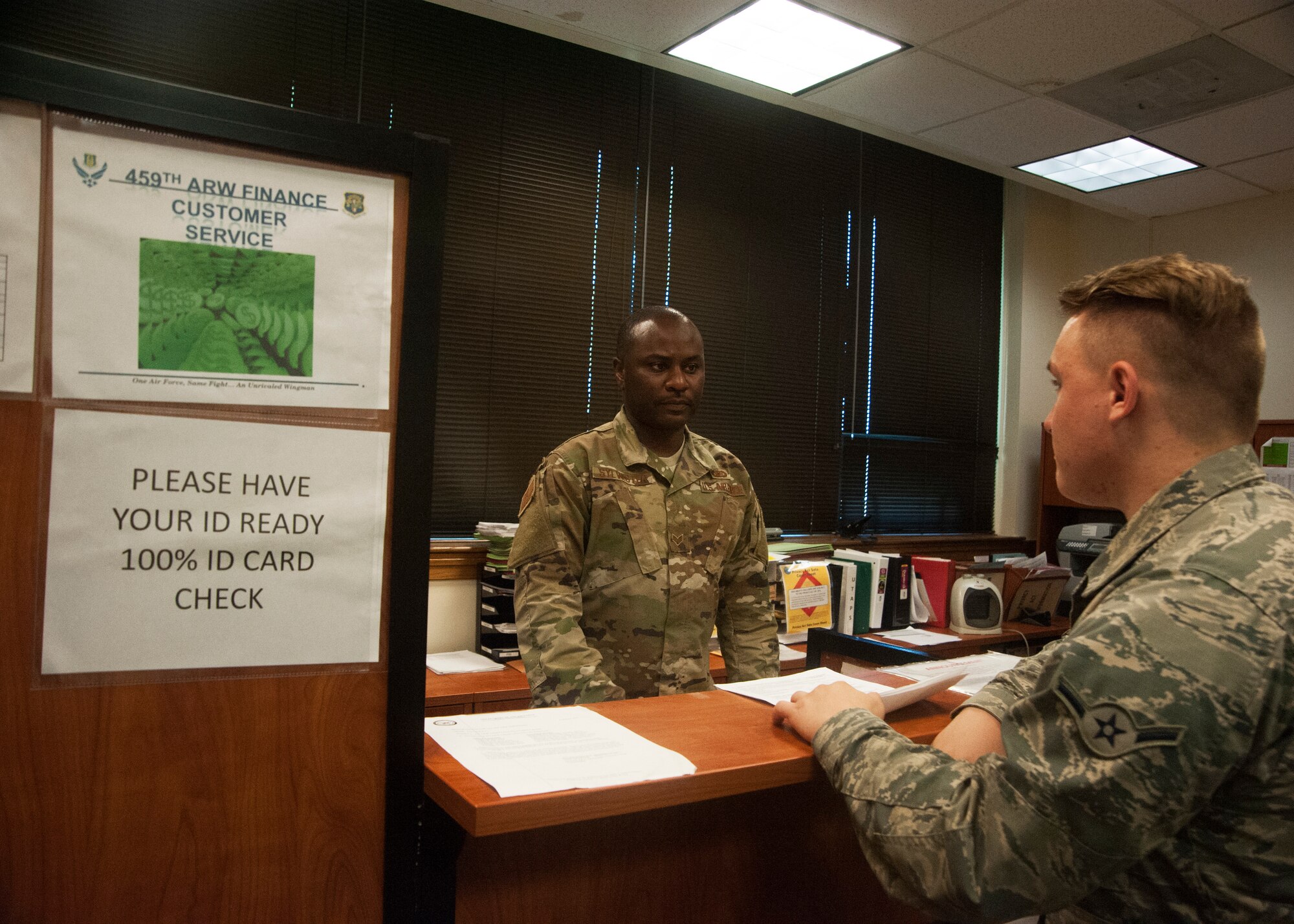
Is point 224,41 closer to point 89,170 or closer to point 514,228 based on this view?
point 514,228

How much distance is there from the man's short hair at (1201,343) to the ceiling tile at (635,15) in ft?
7.57

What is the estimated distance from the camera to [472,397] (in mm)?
3383

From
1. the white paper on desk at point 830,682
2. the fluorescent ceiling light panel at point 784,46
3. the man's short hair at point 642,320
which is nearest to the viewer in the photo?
the white paper on desk at point 830,682

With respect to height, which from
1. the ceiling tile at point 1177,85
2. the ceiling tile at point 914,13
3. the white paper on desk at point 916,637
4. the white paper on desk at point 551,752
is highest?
the ceiling tile at point 1177,85

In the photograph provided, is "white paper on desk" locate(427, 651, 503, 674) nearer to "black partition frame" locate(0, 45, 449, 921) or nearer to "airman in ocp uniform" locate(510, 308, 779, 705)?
"airman in ocp uniform" locate(510, 308, 779, 705)

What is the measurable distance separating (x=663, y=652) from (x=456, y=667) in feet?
3.74

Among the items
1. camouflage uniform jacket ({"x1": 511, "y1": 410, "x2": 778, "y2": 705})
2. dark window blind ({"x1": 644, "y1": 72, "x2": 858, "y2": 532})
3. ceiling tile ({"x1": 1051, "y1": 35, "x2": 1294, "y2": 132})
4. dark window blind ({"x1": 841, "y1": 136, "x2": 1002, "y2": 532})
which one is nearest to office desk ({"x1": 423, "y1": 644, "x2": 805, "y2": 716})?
camouflage uniform jacket ({"x1": 511, "y1": 410, "x2": 778, "y2": 705})

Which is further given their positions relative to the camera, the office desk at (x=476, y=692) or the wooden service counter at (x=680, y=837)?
the office desk at (x=476, y=692)

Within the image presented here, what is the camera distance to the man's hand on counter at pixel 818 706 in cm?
120

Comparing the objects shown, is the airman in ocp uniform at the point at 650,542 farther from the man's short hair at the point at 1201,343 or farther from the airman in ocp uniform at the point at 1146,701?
the man's short hair at the point at 1201,343

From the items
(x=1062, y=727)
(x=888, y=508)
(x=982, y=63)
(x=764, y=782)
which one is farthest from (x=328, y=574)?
(x=888, y=508)

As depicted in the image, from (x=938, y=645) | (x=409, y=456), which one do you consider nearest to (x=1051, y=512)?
(x=938, y=645)

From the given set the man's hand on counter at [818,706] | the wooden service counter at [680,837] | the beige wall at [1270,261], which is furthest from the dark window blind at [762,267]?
the man's hand on counter at [818,706]

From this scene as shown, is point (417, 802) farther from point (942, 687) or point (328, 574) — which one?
point (942, 687)
